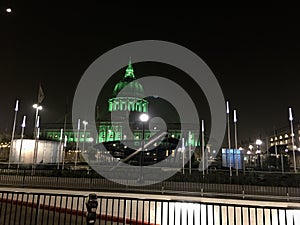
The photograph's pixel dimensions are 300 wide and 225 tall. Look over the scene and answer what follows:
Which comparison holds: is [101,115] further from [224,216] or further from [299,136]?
[224,216]

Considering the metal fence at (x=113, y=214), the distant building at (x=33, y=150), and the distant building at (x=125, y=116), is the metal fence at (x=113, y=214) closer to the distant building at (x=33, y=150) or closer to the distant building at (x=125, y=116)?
the distant building at (x=33, y=150)

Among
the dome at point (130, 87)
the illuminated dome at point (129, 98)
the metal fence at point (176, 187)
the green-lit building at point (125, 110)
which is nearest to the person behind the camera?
the metal fence at point (176, 187)

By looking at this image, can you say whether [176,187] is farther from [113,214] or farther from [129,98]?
[129,98]

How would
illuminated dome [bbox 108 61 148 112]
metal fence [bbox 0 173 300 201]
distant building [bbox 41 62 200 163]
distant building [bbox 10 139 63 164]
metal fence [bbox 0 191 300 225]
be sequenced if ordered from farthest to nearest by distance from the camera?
illuminated dome [bbox 108 61 148 112] → distant building [bbox 41 62 200 163] → distant building [bbox 10 139 63 164] → metal fence [bbox 0 173 300 201] → metal fence [bbox 0 191 300 225]

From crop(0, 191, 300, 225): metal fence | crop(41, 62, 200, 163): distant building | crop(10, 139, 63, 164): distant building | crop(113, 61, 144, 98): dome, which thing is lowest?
crop(0, 191, 300, 225): metal fence

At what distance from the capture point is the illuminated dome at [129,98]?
131 metres

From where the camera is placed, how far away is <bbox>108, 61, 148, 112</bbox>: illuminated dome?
130875 millimetres

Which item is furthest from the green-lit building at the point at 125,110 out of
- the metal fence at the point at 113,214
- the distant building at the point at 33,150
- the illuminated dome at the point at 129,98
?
the metal fence at the point at 113,214

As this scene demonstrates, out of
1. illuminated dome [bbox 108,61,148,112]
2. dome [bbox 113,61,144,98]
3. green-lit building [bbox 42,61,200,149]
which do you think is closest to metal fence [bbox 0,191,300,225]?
green-lit building [bbox 42,61,200,149]

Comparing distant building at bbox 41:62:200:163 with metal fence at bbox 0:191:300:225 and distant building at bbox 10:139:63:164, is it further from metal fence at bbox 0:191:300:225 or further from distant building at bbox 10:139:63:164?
metal fence at bbox 0:191:300:225

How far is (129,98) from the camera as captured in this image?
13062 centimetres

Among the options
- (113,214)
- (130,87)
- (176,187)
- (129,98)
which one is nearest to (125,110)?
(129,98)

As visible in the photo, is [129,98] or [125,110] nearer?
[125,110]

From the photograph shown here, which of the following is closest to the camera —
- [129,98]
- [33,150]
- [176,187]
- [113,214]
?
[113,214]
